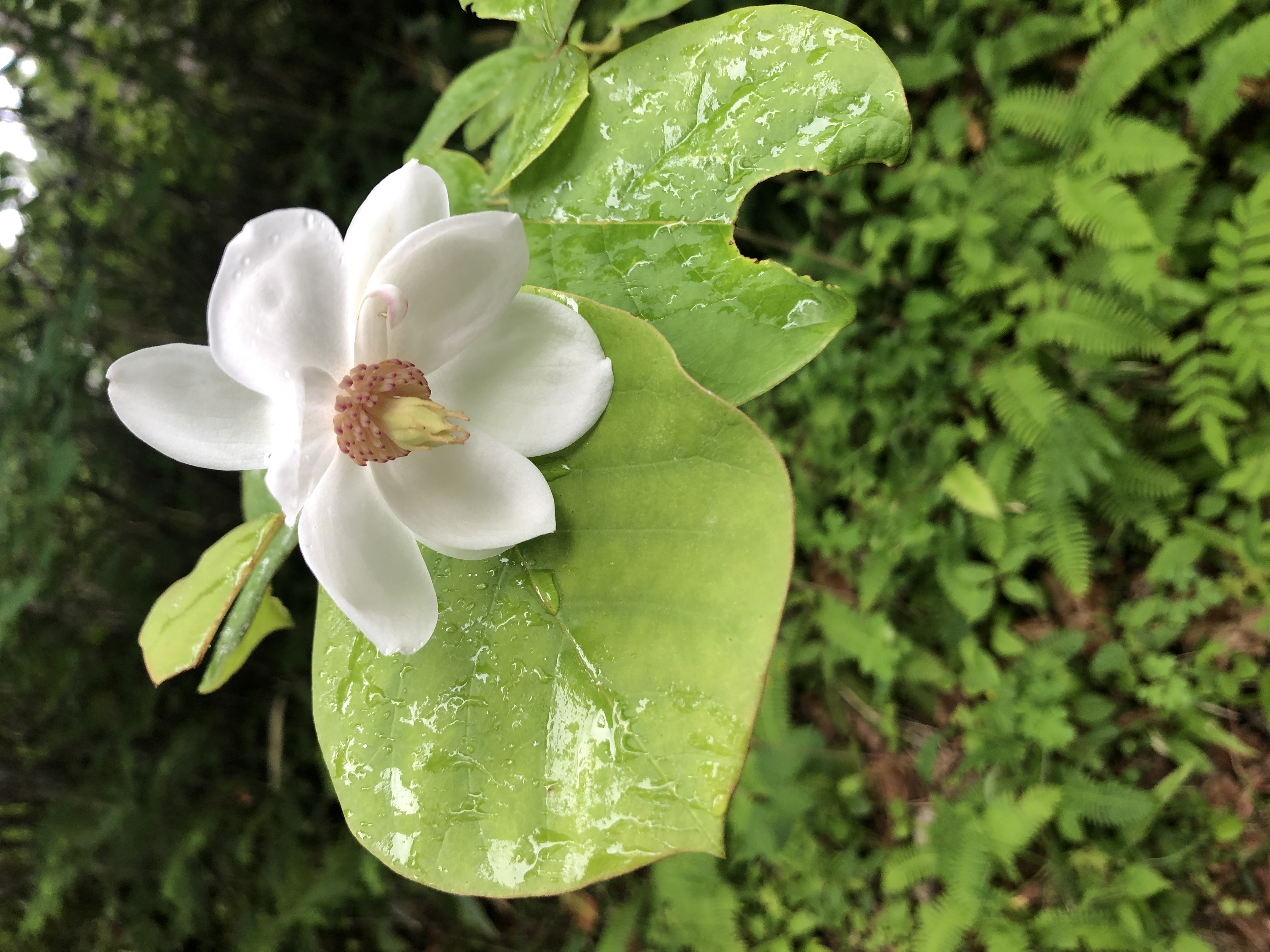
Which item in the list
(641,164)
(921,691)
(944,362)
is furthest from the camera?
(921,691)

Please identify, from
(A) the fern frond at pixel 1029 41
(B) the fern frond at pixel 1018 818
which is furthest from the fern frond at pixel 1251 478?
(A) the fern frond at pixel 1029 41

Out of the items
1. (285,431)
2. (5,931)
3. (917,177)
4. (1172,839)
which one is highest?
(285,431)

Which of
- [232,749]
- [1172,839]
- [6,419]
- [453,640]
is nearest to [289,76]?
[6,419]

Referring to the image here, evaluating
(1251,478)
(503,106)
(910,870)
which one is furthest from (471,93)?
(910,870)

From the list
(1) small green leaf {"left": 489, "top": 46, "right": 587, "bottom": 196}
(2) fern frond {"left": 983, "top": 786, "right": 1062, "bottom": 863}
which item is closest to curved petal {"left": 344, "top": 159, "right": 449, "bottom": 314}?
(1) small green leaf {"left": 489, "top": 46, "right": 587, "bottom": 196}

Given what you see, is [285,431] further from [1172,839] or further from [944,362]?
[1172,839]

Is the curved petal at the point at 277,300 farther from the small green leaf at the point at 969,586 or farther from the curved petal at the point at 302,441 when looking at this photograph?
the small green leaf at the point at 969,586

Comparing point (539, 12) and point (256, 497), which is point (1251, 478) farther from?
point (256, 497)
